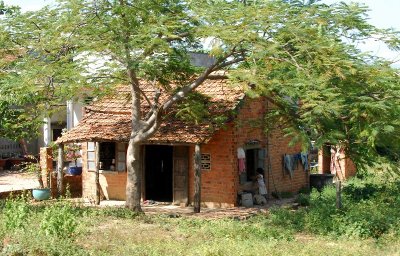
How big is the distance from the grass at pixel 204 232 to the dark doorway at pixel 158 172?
3.69 m

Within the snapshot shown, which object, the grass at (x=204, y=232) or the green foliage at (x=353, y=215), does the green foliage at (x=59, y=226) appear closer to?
the grass at (x=204, y=232)

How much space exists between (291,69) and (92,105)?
9357 millimetres

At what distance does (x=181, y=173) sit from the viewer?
19500 millimetres

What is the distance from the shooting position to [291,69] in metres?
14.2

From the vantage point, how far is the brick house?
→ 60.5 feet

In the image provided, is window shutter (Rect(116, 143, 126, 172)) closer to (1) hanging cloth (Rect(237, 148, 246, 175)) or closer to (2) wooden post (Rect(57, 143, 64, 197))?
(2) wooden post (Rect(57, 143, 64, 197))

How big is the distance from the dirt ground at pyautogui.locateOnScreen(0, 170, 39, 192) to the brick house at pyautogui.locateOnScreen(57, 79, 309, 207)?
345 cm

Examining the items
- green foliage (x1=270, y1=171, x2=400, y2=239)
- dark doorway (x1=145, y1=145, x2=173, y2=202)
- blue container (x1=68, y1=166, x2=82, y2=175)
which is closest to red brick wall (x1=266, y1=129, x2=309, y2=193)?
green foliage (x1=270, y1=171, x2=400, y2=239)

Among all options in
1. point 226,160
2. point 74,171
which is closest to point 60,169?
point 74,171

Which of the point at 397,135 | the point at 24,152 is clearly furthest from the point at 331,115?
the point at 24,152

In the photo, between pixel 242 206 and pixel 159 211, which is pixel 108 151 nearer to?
pixel 159 211

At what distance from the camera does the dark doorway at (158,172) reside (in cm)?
2028

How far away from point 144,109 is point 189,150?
82.6 inches

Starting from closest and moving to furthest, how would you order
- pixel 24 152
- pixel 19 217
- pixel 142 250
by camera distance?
pixel 142 250
pixel 19 217
pixel 24 152
